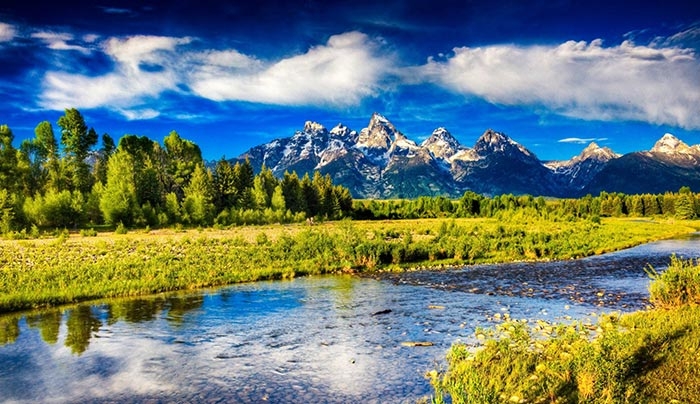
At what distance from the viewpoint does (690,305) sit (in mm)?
18359

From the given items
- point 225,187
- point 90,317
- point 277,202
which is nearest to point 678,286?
point 90,317

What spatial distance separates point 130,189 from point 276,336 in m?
69.2

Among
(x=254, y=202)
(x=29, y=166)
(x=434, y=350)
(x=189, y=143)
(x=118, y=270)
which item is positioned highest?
(x=189, y=143)

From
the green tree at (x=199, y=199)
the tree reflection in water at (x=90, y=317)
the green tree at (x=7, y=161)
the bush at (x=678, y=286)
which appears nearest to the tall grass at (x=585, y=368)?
the bush at (x=678, y=286)

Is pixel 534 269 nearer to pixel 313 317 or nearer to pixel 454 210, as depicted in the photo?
pixel 313 317

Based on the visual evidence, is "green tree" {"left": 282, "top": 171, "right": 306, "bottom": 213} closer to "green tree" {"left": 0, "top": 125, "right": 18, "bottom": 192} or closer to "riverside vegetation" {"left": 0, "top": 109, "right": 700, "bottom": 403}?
"riverside vegetation" {"left": 0, "top": 109, "right": 700, "bottom": 403}

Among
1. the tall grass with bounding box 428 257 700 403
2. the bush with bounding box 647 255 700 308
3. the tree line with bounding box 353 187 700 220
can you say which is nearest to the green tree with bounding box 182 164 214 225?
the tree line with bounding box 353 187 700 220

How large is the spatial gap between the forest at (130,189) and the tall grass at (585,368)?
209 ft

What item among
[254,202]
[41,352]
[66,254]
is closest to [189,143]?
[254,202]

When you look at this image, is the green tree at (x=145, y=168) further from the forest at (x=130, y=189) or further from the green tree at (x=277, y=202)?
the green tree at (x=277, y=202)

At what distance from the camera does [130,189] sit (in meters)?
79.2

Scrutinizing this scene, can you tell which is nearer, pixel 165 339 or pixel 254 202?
pixel 165 339

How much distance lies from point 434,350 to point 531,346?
131 inches

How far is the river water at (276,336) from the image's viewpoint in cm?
1398
